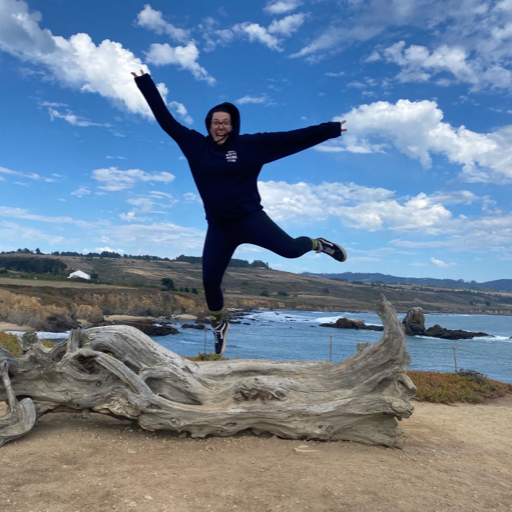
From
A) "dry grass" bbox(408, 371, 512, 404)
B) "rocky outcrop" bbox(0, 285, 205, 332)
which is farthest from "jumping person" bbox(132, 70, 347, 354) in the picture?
"rocky outcrop" bbox(0, 285, 205, 332)

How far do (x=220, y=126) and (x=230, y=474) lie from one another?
3.98 m

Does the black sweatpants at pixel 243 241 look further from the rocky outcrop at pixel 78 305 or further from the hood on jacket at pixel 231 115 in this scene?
the rocky outcrop at pixel 78 305

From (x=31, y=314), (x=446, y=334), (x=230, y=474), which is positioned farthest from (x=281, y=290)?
(x=230, y=474)

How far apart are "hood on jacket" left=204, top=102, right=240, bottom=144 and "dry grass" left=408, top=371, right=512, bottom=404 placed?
7.91 meters

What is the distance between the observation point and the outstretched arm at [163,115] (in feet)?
17.9

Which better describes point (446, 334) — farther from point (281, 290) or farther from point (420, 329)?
point (281, 290)

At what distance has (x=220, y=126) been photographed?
5.44m

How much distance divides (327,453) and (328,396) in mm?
885

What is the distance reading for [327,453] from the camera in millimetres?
5344

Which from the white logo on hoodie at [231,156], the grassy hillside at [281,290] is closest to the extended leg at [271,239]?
the white logo on hoodie at [231,156]

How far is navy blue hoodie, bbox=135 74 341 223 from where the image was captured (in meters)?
5.29

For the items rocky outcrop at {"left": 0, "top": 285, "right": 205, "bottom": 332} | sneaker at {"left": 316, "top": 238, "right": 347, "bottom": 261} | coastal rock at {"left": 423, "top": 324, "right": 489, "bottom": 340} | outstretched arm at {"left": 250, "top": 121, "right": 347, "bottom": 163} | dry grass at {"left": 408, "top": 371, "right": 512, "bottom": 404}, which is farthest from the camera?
coastal rock at {"left": 423, "top": 324, "right": 489, "bottom": 340}

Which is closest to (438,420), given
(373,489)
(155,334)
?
(373,489)

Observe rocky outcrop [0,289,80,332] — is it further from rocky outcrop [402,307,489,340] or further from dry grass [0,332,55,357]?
rocky outcrop [402,307,489,340]
